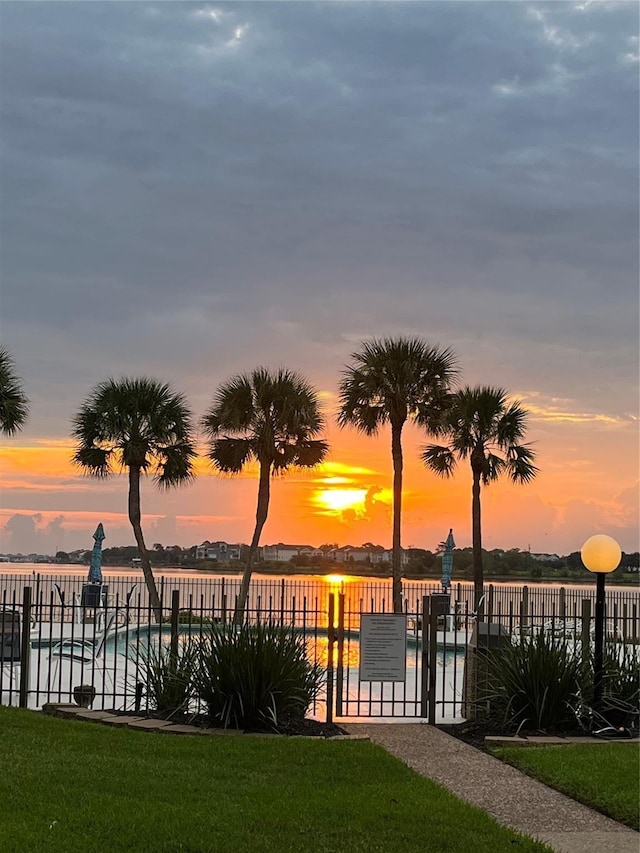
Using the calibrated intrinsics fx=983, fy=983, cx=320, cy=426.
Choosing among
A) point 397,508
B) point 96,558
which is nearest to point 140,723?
point 397,508

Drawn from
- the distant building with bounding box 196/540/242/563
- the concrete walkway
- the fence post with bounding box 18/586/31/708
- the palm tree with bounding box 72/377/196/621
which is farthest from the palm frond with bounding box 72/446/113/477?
the distant building with bounding box 196/540/242/563

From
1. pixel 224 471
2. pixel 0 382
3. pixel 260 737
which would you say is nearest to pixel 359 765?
pixel 260 737

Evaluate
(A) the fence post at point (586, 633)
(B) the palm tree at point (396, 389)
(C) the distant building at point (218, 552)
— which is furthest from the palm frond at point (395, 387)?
(C) the distant building at point (218, 552)

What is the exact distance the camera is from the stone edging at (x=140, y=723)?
10.3 metres

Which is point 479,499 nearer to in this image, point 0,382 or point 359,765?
point 0,382

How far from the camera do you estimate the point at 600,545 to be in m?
11.5

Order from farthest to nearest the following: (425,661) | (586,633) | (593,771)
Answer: (586,633) → (425,661) → (593,771)

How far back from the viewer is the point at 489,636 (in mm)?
12914

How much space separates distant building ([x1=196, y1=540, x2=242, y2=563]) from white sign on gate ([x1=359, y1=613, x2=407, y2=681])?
2501 inches

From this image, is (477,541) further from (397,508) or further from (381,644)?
(381,644)

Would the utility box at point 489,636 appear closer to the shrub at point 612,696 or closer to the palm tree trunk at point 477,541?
the shrub at point 612,696

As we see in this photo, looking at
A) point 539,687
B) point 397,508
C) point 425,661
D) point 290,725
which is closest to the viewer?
point 290,725

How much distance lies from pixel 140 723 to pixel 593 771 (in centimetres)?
482

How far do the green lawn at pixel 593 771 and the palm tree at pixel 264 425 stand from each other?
2422 centimetres
